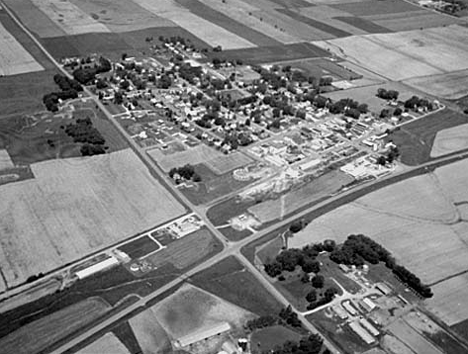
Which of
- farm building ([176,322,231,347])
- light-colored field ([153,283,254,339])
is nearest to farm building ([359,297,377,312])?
light-colored field ([153,283,254,339])

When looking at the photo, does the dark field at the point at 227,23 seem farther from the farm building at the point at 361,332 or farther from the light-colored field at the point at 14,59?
the farm building at the point at 361,332

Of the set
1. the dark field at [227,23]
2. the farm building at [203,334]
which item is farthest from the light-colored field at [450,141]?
the farm building at [203,334]

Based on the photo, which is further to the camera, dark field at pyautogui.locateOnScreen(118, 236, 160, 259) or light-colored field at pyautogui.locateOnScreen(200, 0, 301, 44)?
light-colored field at pyautogui.locateOnScreen(200, 0, 301, 44)

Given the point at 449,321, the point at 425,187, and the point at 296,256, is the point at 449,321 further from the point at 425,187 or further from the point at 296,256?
the point at 425,187

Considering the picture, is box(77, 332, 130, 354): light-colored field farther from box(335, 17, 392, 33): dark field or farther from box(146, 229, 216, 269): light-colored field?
box(335, 17, 392, 33): dark field

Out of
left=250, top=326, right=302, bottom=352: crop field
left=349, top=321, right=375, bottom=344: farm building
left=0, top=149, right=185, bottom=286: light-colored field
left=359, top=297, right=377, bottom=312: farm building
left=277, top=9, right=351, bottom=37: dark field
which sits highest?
left=277, top=9, right=351, bottom=37: dark field

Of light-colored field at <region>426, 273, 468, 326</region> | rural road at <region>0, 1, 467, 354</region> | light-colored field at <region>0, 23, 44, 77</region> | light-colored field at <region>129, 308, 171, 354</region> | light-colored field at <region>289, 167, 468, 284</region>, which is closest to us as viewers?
light-colored field at <region>129, 308, 171, 354</region>

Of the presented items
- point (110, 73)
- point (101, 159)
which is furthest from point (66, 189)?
point (110, 73)
